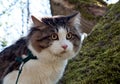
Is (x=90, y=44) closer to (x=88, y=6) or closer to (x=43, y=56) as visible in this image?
(x=43, y=56)

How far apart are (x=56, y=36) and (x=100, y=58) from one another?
654 mm

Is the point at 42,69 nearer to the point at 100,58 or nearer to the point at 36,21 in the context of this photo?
the point at 36,21

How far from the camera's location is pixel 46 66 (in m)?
2.66

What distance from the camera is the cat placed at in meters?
2.53

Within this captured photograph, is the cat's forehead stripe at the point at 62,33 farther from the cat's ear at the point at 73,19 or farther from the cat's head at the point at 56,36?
the cat's ear at the point at 73,19

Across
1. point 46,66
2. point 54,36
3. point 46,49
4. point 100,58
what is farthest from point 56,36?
point 100,58

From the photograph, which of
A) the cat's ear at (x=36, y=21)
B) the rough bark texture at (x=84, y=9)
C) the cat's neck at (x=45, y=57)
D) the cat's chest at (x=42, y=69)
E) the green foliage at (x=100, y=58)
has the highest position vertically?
the cat's ear at (x=36, y=21)

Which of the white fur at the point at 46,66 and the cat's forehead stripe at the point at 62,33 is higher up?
the cat's forehead stripe at the point at 62,33

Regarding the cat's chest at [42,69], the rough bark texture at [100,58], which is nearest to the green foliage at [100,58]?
the rough bark texture at [100,58]

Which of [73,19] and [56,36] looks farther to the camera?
[73,19]

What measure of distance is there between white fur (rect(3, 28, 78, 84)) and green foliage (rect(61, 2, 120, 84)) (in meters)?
0.27

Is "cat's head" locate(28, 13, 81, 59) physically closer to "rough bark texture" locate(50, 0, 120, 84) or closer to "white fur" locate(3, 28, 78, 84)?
"white fur" locate(3, 28, 78, 84)

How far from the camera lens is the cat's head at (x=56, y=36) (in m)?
2.50

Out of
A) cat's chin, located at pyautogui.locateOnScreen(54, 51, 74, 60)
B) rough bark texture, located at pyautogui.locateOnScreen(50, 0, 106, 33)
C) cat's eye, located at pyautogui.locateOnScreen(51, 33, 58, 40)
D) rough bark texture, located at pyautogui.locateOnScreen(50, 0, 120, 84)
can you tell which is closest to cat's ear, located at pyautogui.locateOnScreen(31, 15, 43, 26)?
cat's eye, located at pyautogui.locateOnScreen(51, 33, 58, 40)
